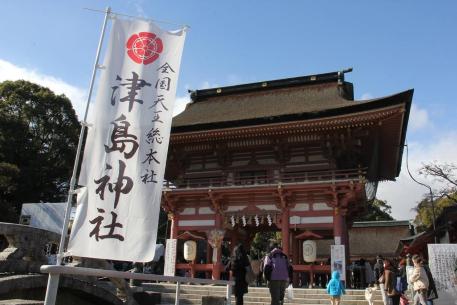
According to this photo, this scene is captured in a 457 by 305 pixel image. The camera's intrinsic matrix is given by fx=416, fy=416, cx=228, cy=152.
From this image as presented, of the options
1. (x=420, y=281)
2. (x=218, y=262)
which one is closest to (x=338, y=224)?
(x=218, y=262)

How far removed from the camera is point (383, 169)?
77.9 ft

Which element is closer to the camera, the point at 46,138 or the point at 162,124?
the point at 162,124

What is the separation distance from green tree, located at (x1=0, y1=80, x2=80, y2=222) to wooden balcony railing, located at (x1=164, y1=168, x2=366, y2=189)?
1916cm

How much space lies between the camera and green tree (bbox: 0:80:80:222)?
33969 millimetres

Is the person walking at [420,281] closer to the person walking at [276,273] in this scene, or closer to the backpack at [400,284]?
the backpack at [400,284]

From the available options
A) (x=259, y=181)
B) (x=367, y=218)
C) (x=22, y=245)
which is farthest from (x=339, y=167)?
(x=367, y=218)

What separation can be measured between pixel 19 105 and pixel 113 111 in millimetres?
35595

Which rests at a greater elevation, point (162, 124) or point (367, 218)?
point (367, 218)

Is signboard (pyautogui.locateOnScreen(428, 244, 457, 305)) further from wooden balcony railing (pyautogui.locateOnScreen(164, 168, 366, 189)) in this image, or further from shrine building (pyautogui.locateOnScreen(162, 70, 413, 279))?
wooden balcony railing (pyautogui.locateOnScreen(164, 168, 366, 189))

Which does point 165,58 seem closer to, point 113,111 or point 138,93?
point 138,93

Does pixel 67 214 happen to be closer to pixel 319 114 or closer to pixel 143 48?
pixel 143 48

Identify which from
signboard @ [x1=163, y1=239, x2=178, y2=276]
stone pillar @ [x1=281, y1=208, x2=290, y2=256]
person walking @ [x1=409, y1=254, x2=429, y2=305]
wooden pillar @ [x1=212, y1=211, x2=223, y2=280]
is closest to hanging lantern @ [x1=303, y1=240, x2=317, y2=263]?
stone pillar @ [x1=281, y1=208, x2=290, y2=256]

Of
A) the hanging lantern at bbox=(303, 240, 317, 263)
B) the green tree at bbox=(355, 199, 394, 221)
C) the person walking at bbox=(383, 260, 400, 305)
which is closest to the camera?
the person walking at bbox=(383, 260, 400, 305)

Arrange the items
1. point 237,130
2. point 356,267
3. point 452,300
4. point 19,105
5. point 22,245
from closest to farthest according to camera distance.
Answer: point 22,245 < point 452,300 < point 237,130 < point 356,267 < point 19,105
